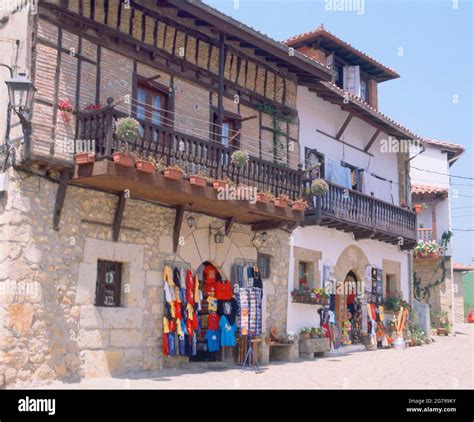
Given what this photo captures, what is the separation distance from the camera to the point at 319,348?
51.2 feet

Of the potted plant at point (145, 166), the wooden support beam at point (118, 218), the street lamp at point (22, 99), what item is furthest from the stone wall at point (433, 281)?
the street lamp at point (22, 99)

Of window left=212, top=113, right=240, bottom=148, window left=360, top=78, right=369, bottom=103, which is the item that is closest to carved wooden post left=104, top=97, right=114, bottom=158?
window left=212, top=113, right=240, bottom=148

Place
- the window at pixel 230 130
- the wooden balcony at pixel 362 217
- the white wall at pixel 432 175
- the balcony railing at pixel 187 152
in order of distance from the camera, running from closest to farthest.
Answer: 1. the balcony railing at pixel 187 152
2. the window at pixel 230 130
3. the wooden balcony at pixel 362 217
4. the white wall at pixel 432 175

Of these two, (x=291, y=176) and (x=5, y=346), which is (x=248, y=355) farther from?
(x=5, y=346)

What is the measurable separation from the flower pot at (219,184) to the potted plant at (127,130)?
1.97m

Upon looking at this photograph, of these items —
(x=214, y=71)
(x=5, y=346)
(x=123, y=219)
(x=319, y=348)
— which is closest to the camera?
(x=5, y=346)

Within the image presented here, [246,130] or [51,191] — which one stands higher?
[246,130]

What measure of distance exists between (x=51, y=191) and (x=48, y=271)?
1326 millimetres

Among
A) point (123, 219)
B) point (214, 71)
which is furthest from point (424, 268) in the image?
point (123, 219)

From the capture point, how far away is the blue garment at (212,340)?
12.9m

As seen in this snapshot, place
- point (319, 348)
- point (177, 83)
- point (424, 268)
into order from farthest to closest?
point (424, 268)
point (319, 348)
point (177, 83)

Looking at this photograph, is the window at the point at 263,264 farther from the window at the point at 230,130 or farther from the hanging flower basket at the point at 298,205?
the window at the point at 230,130

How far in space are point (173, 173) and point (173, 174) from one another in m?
0.02
